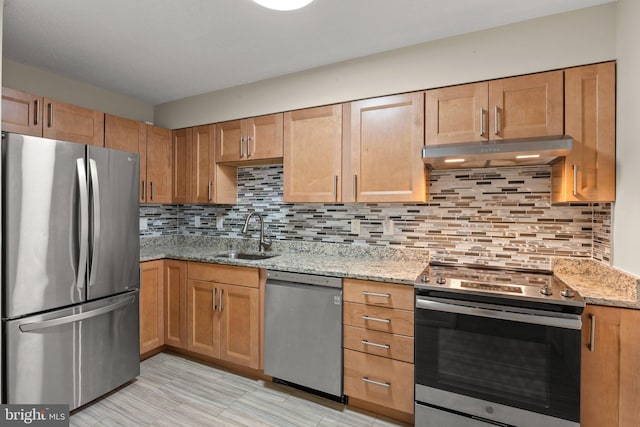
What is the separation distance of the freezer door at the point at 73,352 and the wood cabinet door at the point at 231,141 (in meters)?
1.31

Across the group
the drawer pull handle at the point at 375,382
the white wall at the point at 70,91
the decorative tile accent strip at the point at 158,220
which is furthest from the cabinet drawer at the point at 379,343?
the white wall at the point at 70,91

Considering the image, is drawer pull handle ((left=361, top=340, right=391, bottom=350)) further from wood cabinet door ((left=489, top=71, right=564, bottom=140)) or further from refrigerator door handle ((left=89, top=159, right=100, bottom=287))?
refrigerator door handle ((left=89, top=159, right=100, bottom=287))

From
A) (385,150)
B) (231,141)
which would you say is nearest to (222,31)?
(231,141)

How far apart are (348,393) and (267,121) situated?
2094 mm

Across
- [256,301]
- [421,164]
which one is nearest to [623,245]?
[421,164]

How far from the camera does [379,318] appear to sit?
188 centimetres

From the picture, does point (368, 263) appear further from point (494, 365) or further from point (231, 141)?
point (231, 141)

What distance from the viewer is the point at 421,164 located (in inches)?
80.5

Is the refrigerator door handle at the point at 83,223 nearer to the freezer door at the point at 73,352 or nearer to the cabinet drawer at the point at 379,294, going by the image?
the freezer door at the point at 73,352

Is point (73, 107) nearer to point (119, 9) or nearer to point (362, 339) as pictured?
point (119, 9)

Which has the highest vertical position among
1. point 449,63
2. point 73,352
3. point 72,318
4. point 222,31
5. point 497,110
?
point 222,31

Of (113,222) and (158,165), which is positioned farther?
(158,165)

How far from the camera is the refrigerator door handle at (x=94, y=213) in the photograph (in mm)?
1950

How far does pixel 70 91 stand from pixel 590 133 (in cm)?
377
